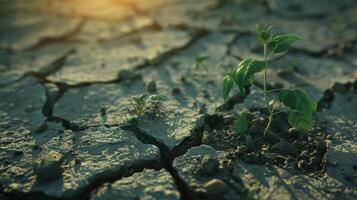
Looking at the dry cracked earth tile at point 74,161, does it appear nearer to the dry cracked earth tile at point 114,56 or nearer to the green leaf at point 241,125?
the green leaf at point 241,125

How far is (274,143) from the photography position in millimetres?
2191

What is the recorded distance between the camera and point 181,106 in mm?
2592

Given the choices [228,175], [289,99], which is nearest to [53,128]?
[228,175]

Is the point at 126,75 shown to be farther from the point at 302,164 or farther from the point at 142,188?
the point at 302,164

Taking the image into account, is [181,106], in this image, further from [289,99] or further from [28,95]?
[28,95]

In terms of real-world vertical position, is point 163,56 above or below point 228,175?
above

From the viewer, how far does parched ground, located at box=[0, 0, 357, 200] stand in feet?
6.31

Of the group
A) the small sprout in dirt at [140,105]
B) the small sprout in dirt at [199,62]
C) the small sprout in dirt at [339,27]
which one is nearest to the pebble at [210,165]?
the small sprout in dirt at [140,105]

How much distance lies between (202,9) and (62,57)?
5.50 feet

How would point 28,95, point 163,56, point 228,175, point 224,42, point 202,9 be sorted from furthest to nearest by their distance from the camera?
point 202,9 → point 224,42 → point 163,56 → point 28,95 → point 228,175

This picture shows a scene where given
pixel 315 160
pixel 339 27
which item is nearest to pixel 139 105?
pixel 315 160

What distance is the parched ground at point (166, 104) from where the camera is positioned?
192cm

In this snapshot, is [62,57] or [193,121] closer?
[193,121]

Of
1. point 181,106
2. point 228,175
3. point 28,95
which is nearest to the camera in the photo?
point 228,175
